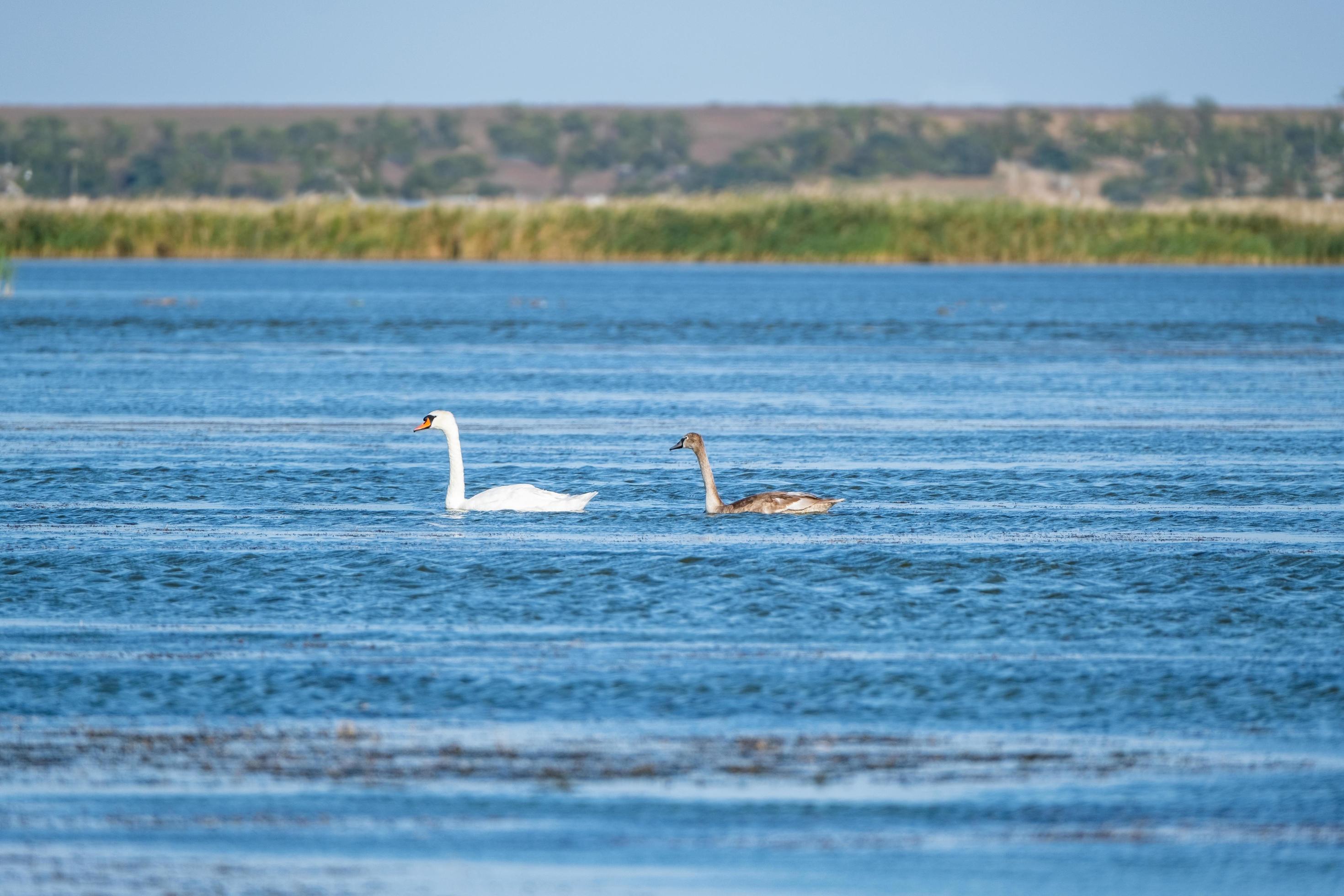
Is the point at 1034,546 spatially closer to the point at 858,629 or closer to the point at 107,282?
the point at 858,629

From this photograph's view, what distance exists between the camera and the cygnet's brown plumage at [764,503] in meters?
15.0

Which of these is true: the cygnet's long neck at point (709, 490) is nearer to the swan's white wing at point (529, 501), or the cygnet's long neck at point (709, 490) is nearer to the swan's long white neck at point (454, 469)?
the swan's white wing at point (529, 501)

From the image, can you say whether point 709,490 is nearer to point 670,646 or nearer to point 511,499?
point 511,499

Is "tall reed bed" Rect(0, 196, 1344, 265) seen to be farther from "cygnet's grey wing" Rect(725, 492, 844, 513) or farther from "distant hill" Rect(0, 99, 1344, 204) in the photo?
"distant hill" Rect(0, 99, 1344, 204)

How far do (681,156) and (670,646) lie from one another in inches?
7129

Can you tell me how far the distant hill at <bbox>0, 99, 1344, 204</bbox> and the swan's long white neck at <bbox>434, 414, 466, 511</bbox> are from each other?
14105 centimetres

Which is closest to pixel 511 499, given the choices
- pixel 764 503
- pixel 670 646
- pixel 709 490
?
pixel 709 490

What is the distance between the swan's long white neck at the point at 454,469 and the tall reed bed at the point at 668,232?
40871 mm

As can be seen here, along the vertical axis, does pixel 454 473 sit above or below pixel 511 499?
above

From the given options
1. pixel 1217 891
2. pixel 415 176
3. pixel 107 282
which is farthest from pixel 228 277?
pixel 415 176

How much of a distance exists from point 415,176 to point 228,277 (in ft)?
371

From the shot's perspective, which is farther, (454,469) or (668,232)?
(668,232)

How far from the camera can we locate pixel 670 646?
1053cm

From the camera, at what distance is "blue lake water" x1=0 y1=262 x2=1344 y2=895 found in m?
7.34
